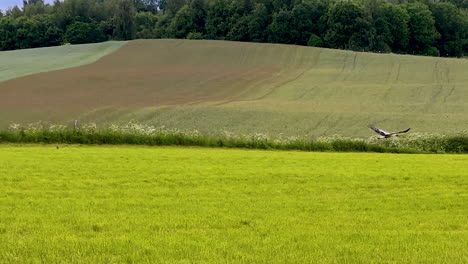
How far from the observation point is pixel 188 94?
4578cm

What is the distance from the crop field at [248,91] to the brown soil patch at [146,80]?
0.29 feet

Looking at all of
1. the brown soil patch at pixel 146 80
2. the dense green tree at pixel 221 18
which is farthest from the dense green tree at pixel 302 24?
the brown soil patch at pixel 146 80

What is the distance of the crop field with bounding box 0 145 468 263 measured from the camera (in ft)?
24.8

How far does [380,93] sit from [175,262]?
133ft

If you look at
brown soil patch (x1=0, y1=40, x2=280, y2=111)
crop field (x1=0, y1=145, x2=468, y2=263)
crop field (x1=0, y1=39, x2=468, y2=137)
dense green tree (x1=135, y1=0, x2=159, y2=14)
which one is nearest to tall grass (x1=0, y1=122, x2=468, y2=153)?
crop field (x1=0, y1=39, x2=468, y2=137)

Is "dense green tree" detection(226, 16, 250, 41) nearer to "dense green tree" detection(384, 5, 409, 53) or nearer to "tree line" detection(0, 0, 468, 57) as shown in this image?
"tree line" detection(0, 0, 468, 57)

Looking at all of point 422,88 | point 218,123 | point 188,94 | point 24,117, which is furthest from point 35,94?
point 422,88

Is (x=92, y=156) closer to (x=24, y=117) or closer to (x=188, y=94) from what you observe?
(x=24, y=117)

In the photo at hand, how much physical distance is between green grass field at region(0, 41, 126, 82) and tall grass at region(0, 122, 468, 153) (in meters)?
25.1

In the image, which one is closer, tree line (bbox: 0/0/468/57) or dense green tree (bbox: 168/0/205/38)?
tree line (bbox: 0/0/468/57)

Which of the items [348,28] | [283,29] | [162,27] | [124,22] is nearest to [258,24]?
[283,29]

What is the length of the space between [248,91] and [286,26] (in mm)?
49435

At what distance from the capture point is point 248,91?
4744cm

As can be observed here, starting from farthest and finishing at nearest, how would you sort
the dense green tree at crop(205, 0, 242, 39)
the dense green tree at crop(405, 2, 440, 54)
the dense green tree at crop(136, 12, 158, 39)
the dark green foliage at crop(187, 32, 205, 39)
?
the dense green tree at crop(136, 12, 158, 39), the dense green tree at crop(205, 0, 242, 39), the dark green foliage at crop(187, 32, 205, 39), the dense green tree at crop(405, 2, 440, 54)
